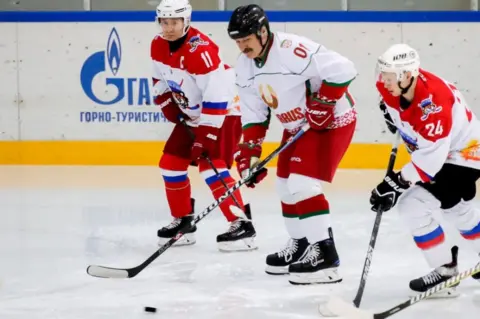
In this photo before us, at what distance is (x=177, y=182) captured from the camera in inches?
167

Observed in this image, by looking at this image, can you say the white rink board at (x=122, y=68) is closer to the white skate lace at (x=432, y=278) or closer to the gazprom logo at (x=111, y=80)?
the gazprom logo at (x=111, y=80)

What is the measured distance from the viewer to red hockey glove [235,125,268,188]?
3637 mm

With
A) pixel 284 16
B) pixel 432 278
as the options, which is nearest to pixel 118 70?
pixel 284 16

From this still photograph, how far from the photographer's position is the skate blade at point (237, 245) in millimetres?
4066

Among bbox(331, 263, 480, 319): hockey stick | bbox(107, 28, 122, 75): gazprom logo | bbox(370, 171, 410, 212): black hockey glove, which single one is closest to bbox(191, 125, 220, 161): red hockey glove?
bbox(370, 171, 410, 212): black hockey glove

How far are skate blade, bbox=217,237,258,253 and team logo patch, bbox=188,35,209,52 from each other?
884 millimetres

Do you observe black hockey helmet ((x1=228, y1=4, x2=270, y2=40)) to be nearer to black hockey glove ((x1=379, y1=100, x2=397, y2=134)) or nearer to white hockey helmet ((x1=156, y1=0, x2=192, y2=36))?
black hockey glove ((x1=379, y1=100, x2=397, y2=134))

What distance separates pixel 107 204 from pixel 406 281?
7.61 feet

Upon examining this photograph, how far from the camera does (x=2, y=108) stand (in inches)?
276

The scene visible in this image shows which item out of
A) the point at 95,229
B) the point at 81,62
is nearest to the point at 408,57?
the point at 95,229

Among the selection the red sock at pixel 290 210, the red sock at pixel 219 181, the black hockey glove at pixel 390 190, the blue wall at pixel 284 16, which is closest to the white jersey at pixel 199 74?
the red sock at pixel 219 181

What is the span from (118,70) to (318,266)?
3947 millimetres

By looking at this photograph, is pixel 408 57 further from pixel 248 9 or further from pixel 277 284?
pixel 277 284

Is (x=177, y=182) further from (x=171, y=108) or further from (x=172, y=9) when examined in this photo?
(x=172, y=9)
